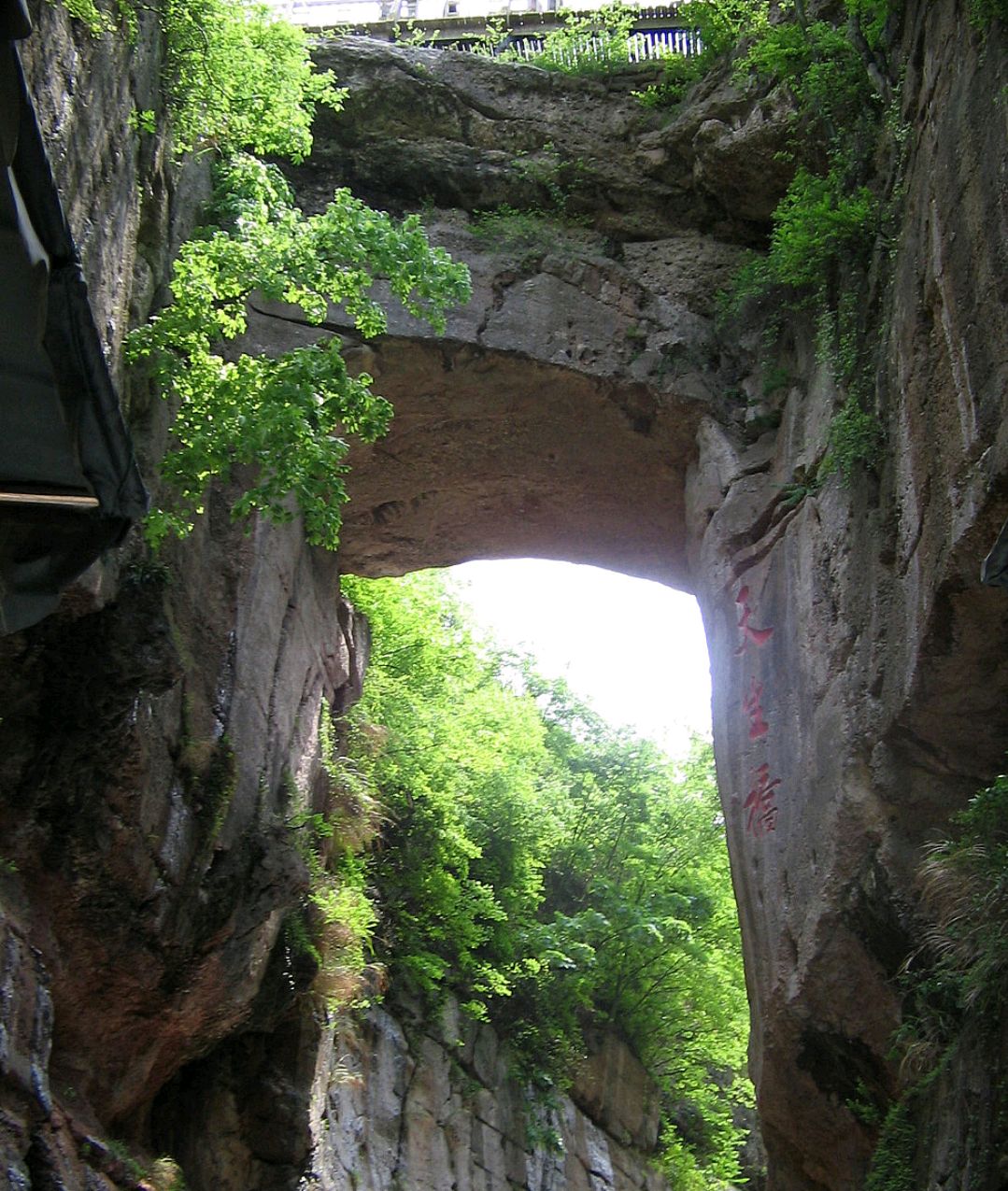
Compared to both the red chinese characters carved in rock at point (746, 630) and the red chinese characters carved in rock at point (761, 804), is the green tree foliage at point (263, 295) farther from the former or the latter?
the red chinese characters carved in rock at point (761, 804)

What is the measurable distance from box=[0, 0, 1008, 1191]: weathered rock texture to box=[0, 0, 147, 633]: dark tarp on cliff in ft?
5.20

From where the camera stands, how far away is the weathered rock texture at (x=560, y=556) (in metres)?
6.33

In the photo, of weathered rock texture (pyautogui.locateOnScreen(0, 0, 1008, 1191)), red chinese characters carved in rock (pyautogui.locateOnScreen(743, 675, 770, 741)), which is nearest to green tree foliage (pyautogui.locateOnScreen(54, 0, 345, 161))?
weathered rock texture (pyautogui.locateOnScreen(0, 0, 1008, 1191))

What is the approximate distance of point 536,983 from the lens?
12602 millimetres

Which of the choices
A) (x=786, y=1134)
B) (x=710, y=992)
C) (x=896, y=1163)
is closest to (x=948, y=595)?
(x=896, y=1163)

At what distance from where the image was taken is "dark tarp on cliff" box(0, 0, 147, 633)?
3.65 metres

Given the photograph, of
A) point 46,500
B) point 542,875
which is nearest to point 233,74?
point 46,500

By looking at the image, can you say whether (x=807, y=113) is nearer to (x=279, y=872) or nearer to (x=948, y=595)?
(x=948, y=595)

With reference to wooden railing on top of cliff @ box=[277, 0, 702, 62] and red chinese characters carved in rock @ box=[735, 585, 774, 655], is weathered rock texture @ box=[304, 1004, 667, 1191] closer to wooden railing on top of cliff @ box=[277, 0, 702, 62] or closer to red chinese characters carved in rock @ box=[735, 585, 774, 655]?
red chinese characters carved in rock @ box=[735, 585, 774, 655]

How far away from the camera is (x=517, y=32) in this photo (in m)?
12.3

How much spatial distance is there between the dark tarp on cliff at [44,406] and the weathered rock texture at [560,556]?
1.59 meters

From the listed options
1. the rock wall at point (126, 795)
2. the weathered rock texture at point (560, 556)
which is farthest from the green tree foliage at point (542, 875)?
the rock wall at point (126, 795)

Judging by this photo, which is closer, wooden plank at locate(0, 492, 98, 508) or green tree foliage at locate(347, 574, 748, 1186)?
wooden plank at locate(0, 492, 98, 508)

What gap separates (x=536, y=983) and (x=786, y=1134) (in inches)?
208
